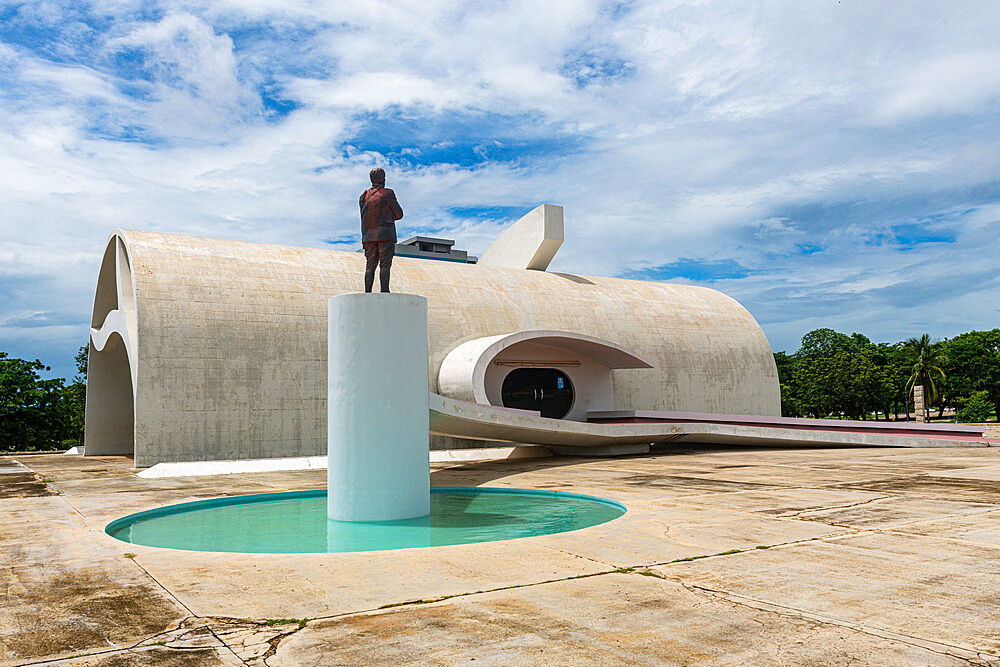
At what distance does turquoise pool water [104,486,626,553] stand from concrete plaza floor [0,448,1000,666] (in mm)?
980

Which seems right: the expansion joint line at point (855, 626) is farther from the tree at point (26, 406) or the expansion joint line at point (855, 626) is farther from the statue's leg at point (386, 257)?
the tree at point (26, 406)

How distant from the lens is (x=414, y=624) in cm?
521

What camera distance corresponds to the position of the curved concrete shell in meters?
22.0

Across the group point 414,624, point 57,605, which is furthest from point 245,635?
point 57,605

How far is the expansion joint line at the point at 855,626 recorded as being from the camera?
4359 millimetres

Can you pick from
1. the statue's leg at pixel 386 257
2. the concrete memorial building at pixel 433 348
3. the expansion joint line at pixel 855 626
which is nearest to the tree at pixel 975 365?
the concrete memorial building at pixel 433 348

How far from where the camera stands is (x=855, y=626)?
4965mm

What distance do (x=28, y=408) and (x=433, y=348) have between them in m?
28.6

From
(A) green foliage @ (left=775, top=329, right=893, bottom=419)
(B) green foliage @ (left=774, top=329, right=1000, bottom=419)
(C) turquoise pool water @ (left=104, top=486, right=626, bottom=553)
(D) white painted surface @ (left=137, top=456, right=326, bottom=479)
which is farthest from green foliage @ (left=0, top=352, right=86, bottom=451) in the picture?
(A) green foliage @ (left=775, top=329, right=893, bottom=419)

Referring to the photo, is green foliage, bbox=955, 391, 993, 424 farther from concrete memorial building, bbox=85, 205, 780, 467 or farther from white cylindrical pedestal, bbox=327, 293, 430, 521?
white cylindrical pedestal, bbox=327, 293, 430, 521

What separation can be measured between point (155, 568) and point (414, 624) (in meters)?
3.40

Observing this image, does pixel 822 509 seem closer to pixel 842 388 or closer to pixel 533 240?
pixel 533 240

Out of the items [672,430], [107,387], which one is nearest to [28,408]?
[107,387]

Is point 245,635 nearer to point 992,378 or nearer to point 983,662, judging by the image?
point 983,662
